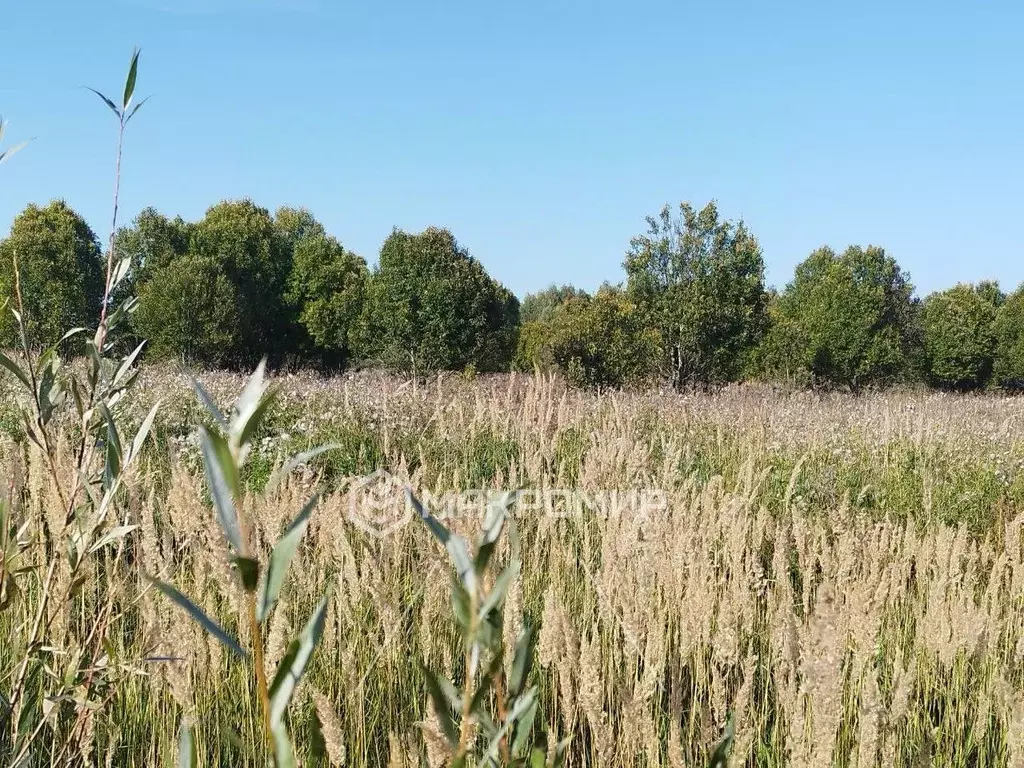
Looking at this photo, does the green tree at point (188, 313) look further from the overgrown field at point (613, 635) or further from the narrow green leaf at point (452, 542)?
the narrow green leaf at point (452, 542)

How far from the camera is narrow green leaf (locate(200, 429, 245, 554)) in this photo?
0.44 m

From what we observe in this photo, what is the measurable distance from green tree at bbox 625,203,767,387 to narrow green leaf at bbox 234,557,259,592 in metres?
17.5

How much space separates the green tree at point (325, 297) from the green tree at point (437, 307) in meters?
5.53

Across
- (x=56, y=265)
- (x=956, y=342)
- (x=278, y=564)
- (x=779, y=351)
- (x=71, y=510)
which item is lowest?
(x=71, y=510)

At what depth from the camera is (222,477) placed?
45cm

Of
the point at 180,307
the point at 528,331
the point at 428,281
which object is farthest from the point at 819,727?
the point at 528,331

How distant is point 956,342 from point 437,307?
19491 millimetres

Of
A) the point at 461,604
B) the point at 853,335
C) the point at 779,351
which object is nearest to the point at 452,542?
the point at 461,604

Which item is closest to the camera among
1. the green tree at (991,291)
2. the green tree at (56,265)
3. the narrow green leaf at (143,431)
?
the narrow green leaf at (143,431)

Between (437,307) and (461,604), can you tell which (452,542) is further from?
(437,307)

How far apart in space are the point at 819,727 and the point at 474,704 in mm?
779

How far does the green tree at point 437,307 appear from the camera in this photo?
2352 centimetres

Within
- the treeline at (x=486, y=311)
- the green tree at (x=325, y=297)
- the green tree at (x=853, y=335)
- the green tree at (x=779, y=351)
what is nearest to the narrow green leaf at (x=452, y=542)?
the treeline at (x=486, y=311)

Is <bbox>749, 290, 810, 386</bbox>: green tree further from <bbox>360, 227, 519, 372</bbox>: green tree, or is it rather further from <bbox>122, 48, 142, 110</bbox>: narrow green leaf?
<bbox>122, 48, 142, 110</bbox>: narrow green leaf
